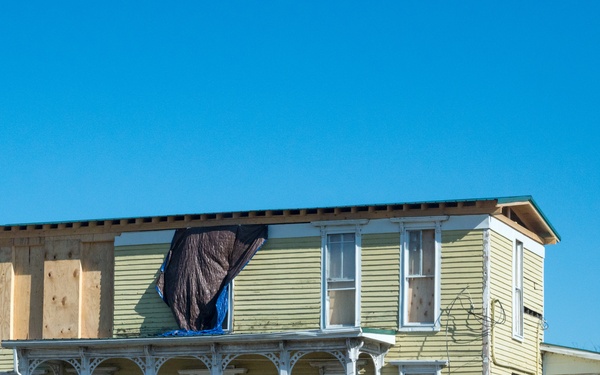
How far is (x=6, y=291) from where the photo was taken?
3753 centimetres

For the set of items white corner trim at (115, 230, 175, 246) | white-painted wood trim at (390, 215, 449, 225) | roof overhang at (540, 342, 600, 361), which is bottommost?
roof overhang at (540, 342, 600, 361)

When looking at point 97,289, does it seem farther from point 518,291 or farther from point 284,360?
point 518,291

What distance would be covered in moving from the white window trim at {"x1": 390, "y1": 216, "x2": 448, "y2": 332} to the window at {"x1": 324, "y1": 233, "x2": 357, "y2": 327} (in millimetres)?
1254

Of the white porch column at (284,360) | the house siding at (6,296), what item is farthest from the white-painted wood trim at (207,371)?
the house siding at (6,296)

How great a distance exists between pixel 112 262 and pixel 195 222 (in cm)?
276

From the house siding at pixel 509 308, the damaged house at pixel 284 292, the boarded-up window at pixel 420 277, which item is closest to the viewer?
the damaged house at pixel 284 292

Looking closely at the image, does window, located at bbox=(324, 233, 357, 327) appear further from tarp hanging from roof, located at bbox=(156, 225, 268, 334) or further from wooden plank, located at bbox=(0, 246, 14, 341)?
wooden plank, located at bbox=(0, 246, 14, 341)

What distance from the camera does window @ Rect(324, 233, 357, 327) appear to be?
3381cm

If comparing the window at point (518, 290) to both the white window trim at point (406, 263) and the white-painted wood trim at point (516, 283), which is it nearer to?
the white-painted wood trim at point (516, 283)

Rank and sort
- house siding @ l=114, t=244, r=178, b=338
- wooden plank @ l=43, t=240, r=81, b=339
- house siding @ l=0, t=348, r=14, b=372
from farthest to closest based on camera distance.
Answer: house siding @ l=0, t=348, r=14, b=372 → wooden plank @ l=43, t=240, r=81, b=339 → house siding @ l=114, t=244, r=178, b=338

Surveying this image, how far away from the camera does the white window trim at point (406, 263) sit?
32906 millimetres

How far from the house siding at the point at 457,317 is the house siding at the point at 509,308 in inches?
16.9

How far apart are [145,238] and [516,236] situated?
1002 cm

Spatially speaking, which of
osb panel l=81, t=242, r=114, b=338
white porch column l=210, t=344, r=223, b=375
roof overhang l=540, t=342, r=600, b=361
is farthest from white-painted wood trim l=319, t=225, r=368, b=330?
osb panel l=81, t=242, r=114, b=338
